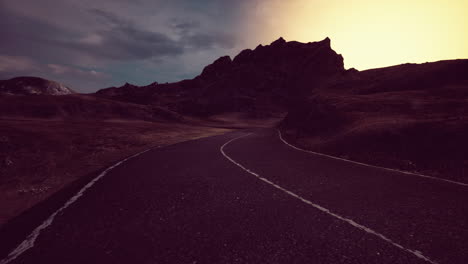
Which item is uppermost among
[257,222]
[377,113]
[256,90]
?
[256,90]

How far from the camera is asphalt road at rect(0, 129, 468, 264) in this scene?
14.5 feet

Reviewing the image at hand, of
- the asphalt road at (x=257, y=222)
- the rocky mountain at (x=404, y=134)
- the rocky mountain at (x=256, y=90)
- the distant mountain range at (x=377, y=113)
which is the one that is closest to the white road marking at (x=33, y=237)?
the asphalt road at (x=257, y=222)

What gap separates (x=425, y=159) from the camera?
46.6ft

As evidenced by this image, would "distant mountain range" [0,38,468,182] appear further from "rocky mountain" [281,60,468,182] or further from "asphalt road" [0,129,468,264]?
"asphalt road" [0,129,468,264]

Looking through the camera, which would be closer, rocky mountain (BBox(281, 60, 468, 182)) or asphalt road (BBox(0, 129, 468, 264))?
asphalt road (BBox(0, 129, 468, 264))

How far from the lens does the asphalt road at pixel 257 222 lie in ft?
14.5

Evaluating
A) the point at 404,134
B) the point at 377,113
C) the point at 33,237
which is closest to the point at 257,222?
the point at 33,237

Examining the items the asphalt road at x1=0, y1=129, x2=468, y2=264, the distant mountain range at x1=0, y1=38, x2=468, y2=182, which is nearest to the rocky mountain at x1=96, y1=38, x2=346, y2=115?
the distant mountain range at x1=0, y1=38, x2=468, y2=182

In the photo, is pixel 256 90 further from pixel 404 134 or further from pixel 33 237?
pixel 33 237

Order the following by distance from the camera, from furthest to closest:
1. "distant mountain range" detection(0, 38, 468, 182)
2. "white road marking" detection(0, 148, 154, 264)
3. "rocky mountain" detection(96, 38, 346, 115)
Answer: "rocky mountain" detection(96, 38, 346, 115) → "distant mountain range" detection(0, 38, 468, 182) → "white road marking" detection(0, 148, 154, 264)

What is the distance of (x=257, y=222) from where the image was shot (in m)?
5.84

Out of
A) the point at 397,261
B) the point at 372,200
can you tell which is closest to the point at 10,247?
the point at 397,261

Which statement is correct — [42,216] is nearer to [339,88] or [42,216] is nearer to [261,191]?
[261,191]

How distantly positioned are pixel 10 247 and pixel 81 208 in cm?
208
